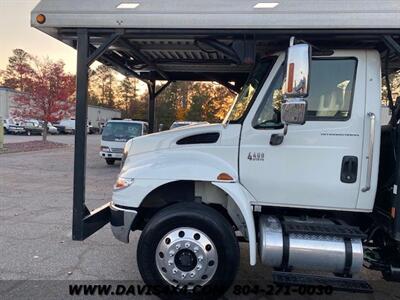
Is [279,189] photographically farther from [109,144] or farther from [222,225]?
[109,144]

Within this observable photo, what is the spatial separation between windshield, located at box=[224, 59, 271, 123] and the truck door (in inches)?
4.1

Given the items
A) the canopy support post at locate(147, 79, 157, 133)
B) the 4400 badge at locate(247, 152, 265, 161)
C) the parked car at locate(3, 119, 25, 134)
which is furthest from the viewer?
the parked car at locate(3, 119, 25, 134)

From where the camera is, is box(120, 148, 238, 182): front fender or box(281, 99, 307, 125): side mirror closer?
box(281, 99, 307, 125): side mirror

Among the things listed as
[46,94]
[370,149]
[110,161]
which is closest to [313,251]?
[370,149]

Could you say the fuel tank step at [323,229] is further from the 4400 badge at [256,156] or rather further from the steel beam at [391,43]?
the steel beam at [391,43]

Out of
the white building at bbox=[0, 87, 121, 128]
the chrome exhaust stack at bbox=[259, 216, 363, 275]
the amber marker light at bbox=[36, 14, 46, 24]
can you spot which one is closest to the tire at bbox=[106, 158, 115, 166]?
the amber marker light at bbox=[36, 14, 46, 24]

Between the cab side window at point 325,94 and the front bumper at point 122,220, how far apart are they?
4.93 ft

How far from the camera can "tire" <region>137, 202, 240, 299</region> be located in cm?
344

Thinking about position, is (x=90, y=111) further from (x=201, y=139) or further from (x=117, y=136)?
(x=201, y=139)

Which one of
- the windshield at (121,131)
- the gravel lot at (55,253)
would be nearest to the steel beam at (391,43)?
the gravel lot at (55,253)

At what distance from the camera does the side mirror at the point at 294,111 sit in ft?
9.39

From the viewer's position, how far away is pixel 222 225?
347 centimetres

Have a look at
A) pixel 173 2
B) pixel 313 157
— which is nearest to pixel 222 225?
pixel 313 157

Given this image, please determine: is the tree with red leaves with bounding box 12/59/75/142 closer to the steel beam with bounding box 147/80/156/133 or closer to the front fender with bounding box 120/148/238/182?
the steel beam with bounding box 147/80/156/133
